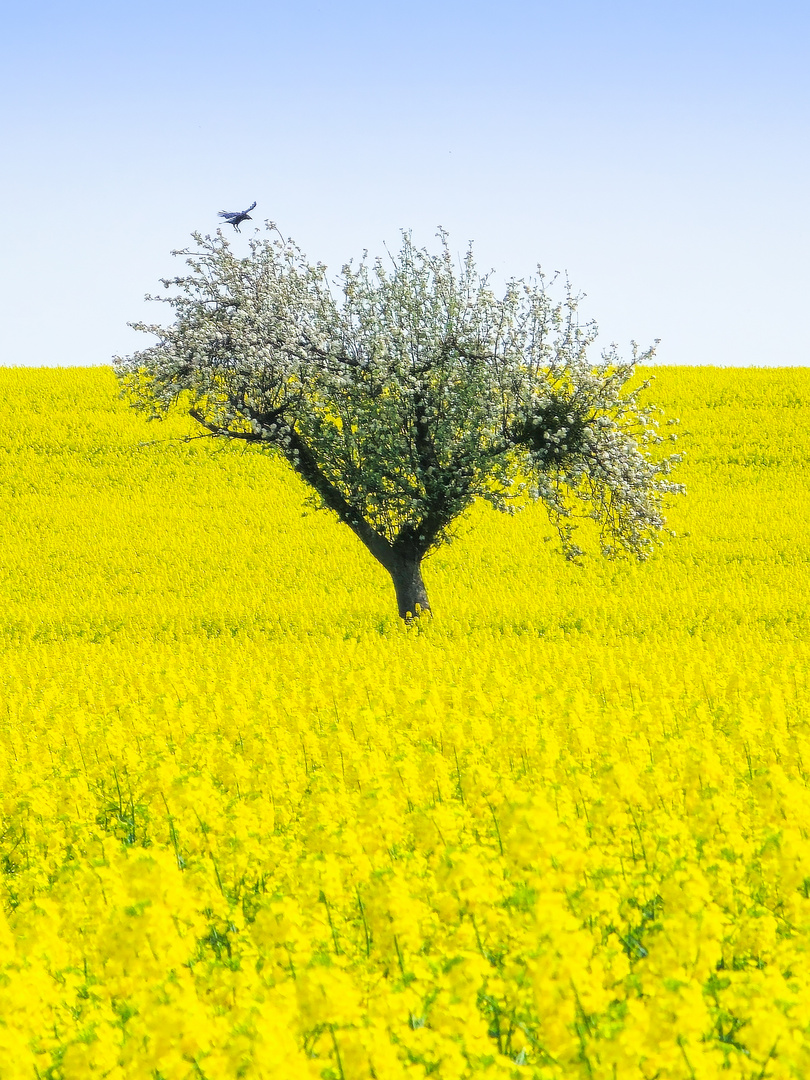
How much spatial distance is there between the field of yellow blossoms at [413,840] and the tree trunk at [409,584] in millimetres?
1084

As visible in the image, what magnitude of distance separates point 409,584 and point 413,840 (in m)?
12.7

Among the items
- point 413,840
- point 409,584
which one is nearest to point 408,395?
point 409,584

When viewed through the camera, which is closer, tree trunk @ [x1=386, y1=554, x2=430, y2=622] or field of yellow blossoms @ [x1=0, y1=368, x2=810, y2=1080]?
field of yellow blossoms @ [x1=0, y1=368, x2=810, y2=1080]

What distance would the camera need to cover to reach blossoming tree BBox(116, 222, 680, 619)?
18203mm

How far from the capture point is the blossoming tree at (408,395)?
18203 millimetres

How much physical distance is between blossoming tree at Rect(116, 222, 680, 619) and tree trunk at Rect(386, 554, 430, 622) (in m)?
0.05

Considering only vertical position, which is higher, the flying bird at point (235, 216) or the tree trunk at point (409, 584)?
the flying bird at point (235, 216)

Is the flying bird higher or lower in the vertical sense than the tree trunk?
higher

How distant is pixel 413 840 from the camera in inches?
→ 289

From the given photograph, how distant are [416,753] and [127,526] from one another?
25191 mm

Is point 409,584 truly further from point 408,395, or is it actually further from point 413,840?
point 413,840

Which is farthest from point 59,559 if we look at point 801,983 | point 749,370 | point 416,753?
point 749,370

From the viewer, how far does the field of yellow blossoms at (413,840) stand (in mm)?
3881

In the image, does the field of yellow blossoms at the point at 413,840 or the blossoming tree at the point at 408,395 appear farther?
the blossoming tree at the point at 408,395
